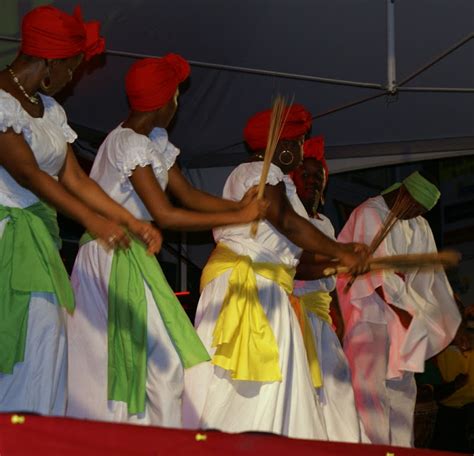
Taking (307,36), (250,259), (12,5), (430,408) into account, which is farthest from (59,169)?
(430,408)

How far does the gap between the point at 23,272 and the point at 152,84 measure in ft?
3.85

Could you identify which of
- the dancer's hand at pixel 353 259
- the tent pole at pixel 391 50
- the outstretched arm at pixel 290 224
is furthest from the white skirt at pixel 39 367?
the tent pole at pixel 391 50

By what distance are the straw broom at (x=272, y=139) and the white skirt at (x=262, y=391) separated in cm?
43

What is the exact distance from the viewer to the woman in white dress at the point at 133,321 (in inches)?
161

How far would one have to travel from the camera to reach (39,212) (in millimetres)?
3730

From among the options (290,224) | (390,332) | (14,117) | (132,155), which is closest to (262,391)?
(290,224)

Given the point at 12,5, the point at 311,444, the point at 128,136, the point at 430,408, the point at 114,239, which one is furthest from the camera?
the point at 430,408

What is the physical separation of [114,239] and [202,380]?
144 cm

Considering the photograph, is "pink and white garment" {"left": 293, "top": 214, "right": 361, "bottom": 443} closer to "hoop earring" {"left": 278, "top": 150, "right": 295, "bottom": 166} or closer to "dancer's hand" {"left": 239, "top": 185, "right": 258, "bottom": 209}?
"hoop earring" {"left": 278, "top": 150, "right": 295, "bottom": 166}

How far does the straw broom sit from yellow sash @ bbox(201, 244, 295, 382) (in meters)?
0.29

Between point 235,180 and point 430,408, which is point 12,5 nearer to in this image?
point 235,180

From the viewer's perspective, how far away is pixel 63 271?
3717 mm

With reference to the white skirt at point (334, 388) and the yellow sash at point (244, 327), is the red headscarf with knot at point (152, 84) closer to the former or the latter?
the yellow sash at point (244, 327)

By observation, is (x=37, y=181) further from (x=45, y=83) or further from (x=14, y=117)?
(x=45, y=83)
